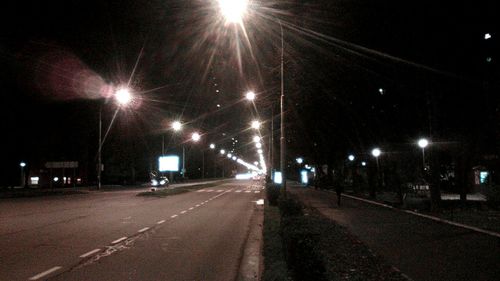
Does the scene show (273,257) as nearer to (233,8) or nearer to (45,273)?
(45,273)

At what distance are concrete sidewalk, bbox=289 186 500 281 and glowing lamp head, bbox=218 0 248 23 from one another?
22.9 ft

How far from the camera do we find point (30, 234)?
17.3m

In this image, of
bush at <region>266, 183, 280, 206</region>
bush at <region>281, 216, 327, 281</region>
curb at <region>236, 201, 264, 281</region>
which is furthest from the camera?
bush at <region>266, 183, 280, 206</region>

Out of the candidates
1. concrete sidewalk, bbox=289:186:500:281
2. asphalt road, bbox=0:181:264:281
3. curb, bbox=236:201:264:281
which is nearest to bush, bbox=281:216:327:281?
curb, bbox=236:201:264:281

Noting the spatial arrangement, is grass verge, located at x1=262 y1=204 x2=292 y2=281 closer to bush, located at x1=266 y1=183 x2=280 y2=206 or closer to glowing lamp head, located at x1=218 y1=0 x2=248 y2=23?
glowing lamp head, located at x1=218 y1=0 x2=248 y2=23

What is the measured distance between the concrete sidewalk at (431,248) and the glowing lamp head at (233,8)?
698 centimetres

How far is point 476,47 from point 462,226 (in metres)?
7.65

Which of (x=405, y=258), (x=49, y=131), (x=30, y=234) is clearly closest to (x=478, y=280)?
(x=405, y=258)

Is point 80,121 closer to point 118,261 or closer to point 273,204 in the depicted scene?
point 273,204

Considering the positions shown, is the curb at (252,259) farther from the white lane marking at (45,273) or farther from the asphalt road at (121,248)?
the white lane marking at (45,273)

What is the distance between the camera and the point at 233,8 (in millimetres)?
14938

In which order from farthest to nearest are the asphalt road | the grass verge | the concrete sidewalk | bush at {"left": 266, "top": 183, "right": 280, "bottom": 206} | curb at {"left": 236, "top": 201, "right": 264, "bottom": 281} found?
bush at {"left": 266, "top": 183, "right": 280, "bottom": 206} → the asphalt road → curb at {"left": 236, "top": 201, "right": 264, "bottom": 281} → the concrete sidewalk → the grass verge

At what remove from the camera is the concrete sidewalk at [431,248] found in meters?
9.99

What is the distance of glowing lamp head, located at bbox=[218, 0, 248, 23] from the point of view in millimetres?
14914
